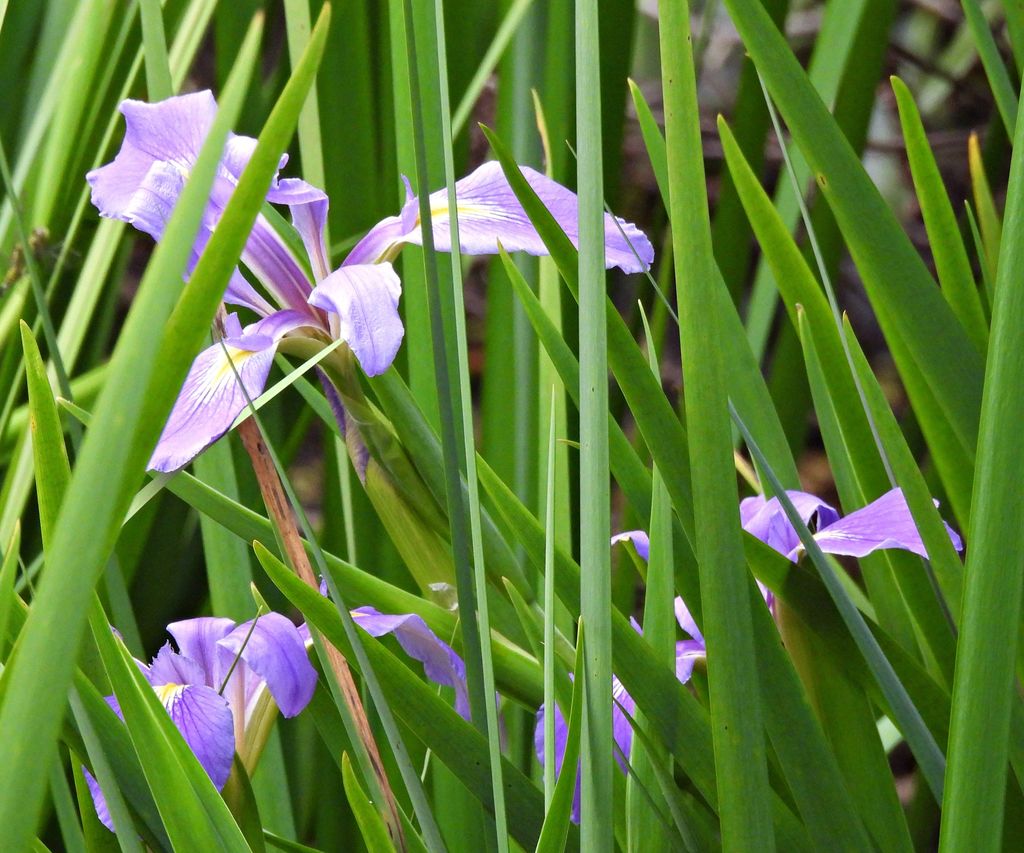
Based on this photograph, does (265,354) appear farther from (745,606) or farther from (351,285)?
(745,606)

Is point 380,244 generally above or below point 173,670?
above

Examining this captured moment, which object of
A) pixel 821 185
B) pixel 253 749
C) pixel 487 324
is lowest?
pixel 253 749

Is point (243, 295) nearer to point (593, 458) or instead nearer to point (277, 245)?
point (277, 245)

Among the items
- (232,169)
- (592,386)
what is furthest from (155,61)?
(592,386)

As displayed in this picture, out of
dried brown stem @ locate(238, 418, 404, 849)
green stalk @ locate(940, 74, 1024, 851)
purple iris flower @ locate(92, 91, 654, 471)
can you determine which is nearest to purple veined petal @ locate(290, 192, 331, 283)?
purple iris flower @ locate(92, 91, 654, 471)

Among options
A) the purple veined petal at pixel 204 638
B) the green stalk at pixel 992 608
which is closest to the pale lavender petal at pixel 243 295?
the purple veined petal at pixel 204 638

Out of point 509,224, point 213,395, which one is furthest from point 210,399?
point 509,224
